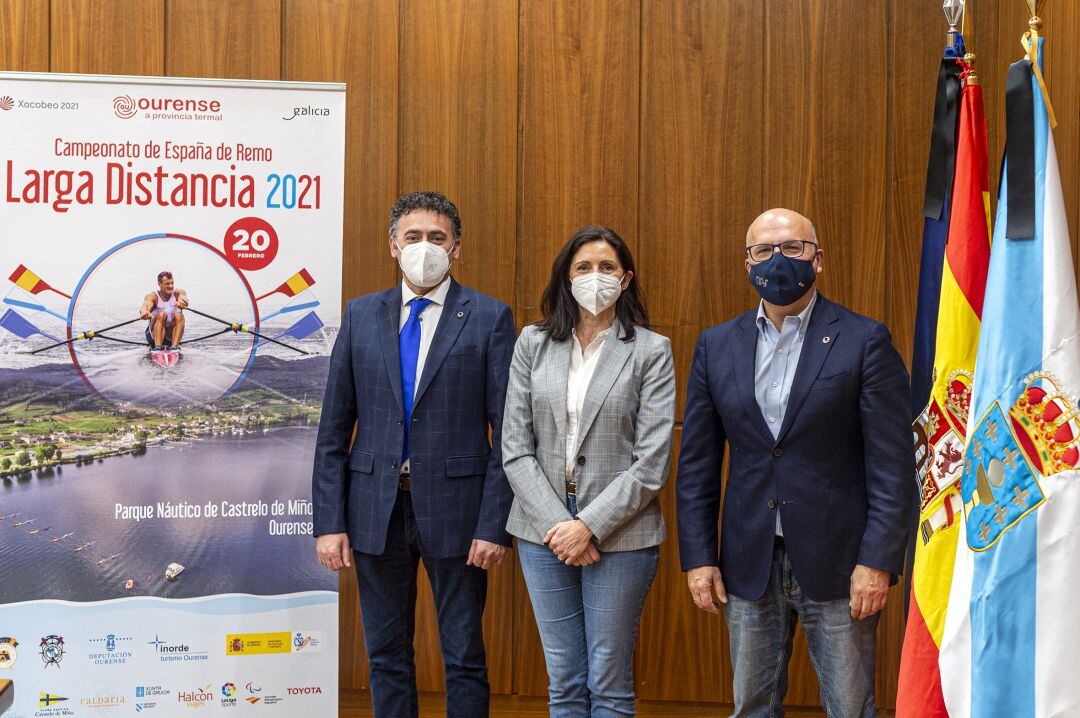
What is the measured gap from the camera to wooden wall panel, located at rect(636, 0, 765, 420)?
3.40m

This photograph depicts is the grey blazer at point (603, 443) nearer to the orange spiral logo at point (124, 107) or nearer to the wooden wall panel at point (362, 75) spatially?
the wooden wall panel at point (362, 75)

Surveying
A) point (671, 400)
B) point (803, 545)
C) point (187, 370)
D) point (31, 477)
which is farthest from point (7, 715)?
point (803, 545)

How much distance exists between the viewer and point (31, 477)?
2645 mm

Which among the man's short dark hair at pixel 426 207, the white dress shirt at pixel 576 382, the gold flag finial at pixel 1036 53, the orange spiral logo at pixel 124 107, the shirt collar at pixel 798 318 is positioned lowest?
the white dress shirt at pixel 576 382

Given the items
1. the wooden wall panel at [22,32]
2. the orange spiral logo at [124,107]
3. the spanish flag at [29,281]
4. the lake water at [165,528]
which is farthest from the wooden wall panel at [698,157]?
the wooden wall panel at [22,32]

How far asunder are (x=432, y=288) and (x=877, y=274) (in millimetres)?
1742

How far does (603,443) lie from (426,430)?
0.49 metres

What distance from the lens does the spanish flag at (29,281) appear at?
8.73 feet

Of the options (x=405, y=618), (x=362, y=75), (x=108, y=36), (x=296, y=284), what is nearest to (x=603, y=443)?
(x=405, y=618)

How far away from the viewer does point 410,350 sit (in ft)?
8.32

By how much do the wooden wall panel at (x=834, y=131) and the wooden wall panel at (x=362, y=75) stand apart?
1.42 metres

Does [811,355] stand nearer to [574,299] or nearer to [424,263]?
[574,299]

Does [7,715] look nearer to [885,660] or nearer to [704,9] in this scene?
[885,660]

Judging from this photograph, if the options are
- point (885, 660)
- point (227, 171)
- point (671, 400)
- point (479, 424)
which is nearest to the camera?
point (671, 400)
